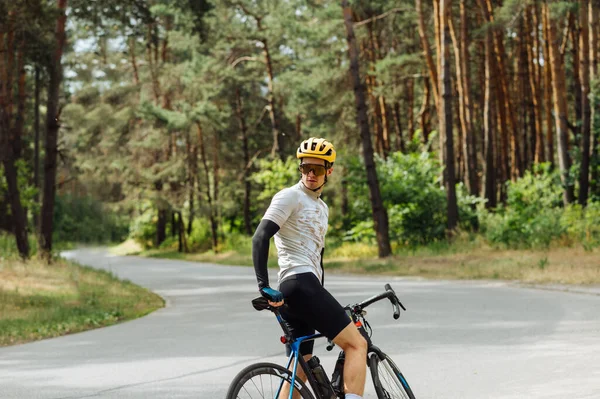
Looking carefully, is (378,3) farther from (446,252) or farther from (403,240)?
(446,252)

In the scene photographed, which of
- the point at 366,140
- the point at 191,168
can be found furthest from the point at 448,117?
the point at 191,168

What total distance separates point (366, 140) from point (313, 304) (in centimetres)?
2214

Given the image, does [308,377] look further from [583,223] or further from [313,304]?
[583,223]

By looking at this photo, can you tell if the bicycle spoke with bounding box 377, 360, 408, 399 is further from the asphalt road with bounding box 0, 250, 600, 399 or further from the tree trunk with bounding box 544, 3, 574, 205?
the tree trunk with bounding box 544, 3, 574, 205

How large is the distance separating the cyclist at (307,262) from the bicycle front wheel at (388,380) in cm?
18

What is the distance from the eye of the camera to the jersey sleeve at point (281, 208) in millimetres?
4801

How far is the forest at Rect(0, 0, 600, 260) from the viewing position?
26.3 m

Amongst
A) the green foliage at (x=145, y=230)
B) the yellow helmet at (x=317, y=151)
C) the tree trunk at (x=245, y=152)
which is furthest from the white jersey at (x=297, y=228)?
the green foliage at (x=145, y=230)

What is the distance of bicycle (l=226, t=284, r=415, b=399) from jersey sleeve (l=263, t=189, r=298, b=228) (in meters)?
0.47

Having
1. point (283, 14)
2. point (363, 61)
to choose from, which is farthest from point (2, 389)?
point (363, 61)

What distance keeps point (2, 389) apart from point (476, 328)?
6.10m

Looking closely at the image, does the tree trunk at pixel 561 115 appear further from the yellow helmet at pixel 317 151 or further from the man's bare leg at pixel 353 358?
the man's bare leg at pixel 353 358

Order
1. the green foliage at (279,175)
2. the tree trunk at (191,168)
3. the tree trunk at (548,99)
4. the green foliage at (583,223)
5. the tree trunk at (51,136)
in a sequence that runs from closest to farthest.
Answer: the tree trunk at (51,136) → the green foliage at (583,223) → the tree trunk at (548,99) → the green foliage at (279,175) → the tree trunk at (191,168)

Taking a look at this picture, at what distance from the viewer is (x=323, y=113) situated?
45469 millimetres
